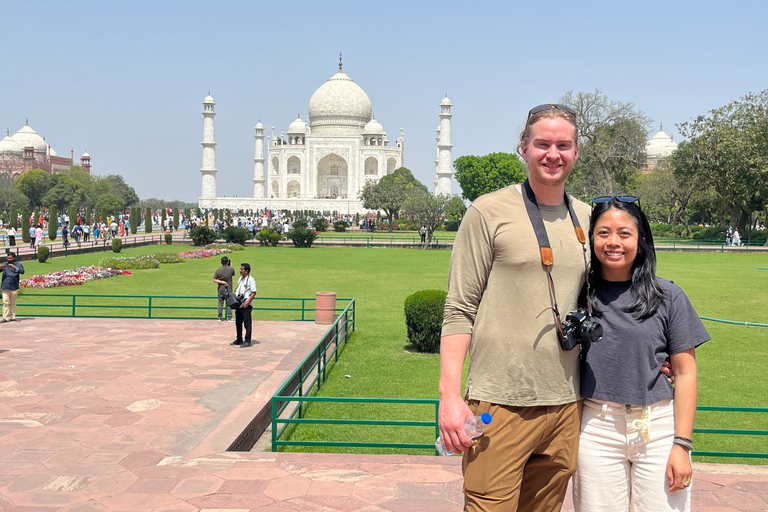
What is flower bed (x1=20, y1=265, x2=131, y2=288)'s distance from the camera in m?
14.3

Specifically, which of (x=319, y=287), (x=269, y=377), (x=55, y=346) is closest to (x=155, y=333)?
(x=55, y=346)

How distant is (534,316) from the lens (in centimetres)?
197

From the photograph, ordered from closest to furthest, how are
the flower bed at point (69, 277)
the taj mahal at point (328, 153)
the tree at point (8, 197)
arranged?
the flower bed at point (69, 277) < the tree at point (8, 197) < the taj mahal at point (328, 153)

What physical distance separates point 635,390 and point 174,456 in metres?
3.33

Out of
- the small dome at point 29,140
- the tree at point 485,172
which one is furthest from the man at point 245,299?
the small dome at point 29,140

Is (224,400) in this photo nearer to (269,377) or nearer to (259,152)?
(269,377)

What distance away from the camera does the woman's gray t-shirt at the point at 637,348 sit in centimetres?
200

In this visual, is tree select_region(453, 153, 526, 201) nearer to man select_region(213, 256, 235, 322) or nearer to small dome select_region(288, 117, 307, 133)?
small dome select_region(288, 117, 307, 133)

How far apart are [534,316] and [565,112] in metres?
0.62

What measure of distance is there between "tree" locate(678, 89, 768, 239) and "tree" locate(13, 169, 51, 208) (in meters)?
41.6

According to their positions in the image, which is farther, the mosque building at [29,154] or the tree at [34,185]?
the mosque building at [29,154]

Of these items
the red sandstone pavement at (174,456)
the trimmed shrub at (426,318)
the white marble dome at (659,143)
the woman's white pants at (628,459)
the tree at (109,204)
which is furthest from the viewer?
the white marble dome at (659,143)

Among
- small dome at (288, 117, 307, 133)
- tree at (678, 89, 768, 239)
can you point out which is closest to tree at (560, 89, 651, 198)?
tree at (678, 89, 768, 239)

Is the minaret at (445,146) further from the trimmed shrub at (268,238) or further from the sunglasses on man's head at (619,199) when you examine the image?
the sunglasses on man's head at (619,199)
